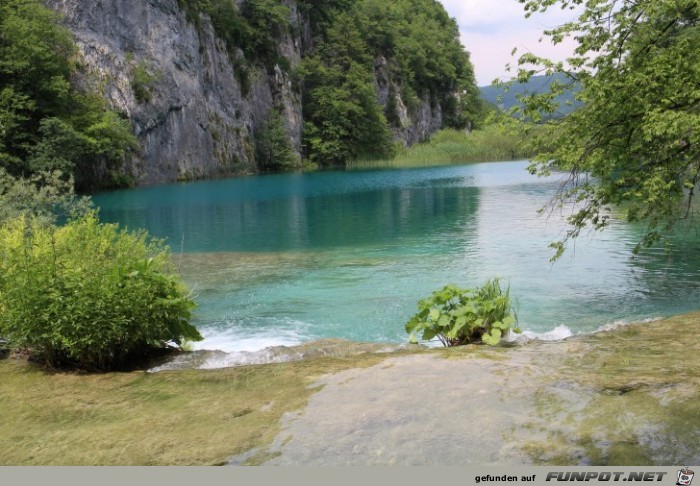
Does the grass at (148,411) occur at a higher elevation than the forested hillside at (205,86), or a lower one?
lower

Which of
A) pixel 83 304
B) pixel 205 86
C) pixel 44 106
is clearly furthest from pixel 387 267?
pixel 205 86

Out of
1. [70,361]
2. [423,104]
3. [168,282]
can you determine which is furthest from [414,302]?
[423,104]

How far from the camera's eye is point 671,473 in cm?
349

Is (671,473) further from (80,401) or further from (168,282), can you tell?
(168,282)

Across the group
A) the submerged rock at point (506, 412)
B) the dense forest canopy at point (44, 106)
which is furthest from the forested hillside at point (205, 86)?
the submerged rock at point (506, 412)

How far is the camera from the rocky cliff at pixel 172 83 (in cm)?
4925

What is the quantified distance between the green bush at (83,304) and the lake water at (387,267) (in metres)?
3.17

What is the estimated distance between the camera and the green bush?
20.5 ft

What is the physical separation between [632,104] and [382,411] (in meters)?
5.40

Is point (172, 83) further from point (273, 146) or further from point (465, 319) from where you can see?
point (465, 319)

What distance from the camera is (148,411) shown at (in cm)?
505

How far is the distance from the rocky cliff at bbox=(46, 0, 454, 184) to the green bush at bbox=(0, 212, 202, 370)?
45.4m

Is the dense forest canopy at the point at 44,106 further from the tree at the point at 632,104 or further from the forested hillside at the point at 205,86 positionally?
the tree at the point at 632,104

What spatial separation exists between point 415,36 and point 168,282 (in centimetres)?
10621
